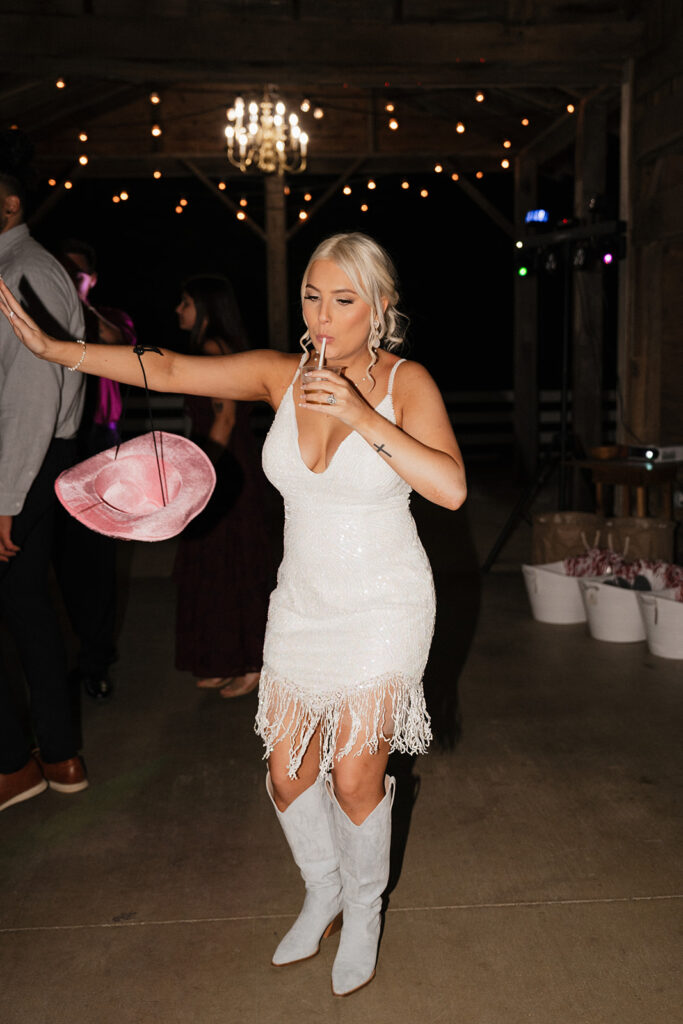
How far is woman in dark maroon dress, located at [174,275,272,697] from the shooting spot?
362 centimetres

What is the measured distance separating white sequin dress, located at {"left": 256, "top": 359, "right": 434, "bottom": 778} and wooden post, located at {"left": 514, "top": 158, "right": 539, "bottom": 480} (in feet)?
25.1

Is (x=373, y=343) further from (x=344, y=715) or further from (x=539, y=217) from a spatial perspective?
(x=539, y=217)

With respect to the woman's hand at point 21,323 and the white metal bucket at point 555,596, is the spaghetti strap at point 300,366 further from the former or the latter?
the white metal bucket at point 555,596

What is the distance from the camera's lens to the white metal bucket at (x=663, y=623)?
4.00m


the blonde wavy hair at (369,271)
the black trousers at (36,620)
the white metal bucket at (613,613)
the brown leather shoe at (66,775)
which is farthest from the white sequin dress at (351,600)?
the white metal bucket at (613,613)

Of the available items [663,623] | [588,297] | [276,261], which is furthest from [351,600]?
[276,261]

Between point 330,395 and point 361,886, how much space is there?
0.97 m

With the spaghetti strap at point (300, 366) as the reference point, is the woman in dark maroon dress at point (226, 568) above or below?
below

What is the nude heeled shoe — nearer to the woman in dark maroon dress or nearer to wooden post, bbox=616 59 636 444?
the woman in dark maroon dress

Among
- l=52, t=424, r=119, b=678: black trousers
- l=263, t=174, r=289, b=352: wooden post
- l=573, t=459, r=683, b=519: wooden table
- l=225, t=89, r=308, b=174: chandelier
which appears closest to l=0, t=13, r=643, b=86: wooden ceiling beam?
l=225, t=89, r=308, b=174: chandelier

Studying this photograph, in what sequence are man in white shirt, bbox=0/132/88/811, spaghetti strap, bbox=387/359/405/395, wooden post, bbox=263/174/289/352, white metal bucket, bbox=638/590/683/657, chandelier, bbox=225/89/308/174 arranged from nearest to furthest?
1. spaghetti strap, bbox=387/359/405/395
2. man in white shirt, bbox=0/132/88/811
3. white metal bucket, bbox=638/590/683/657
4. chandelier, bbox=225/89/308/174
5. wooden post, bbox=263/174/289/352

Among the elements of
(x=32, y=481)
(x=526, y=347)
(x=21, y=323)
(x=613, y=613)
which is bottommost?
(x=613, y=613)

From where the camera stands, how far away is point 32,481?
8.56 feet

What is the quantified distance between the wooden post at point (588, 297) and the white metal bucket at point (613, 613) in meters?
Answer: 2.74
